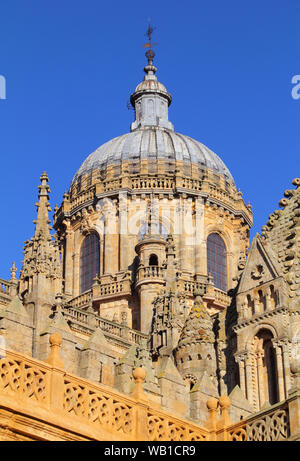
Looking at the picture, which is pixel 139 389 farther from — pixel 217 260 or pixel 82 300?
pixel 217 260

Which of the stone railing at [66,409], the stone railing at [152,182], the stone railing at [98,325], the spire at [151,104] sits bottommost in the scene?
the stone railing at [66,409]

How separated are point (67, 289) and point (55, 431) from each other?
138ft

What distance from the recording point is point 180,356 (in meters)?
37.0

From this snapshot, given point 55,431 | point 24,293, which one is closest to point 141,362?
point 24,293

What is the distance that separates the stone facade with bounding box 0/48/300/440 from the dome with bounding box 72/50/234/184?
0.29 feet

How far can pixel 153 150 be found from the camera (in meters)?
60.4

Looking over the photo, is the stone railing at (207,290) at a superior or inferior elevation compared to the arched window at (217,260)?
inferior

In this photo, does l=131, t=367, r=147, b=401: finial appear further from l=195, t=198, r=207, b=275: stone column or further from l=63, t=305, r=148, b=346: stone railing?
l=195, t=198, r=207, b=275: stone column

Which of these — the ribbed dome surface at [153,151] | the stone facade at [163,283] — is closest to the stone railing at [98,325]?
the stone facade at [163,283]

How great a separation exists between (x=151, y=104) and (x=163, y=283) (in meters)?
16.8

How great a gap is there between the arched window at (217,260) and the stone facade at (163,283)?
0.27 ft

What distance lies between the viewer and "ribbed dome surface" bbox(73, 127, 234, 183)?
6025cm

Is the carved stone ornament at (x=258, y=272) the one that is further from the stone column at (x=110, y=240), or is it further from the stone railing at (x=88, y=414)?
the stone column at (x=110, y=240)

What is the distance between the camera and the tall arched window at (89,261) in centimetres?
5822
